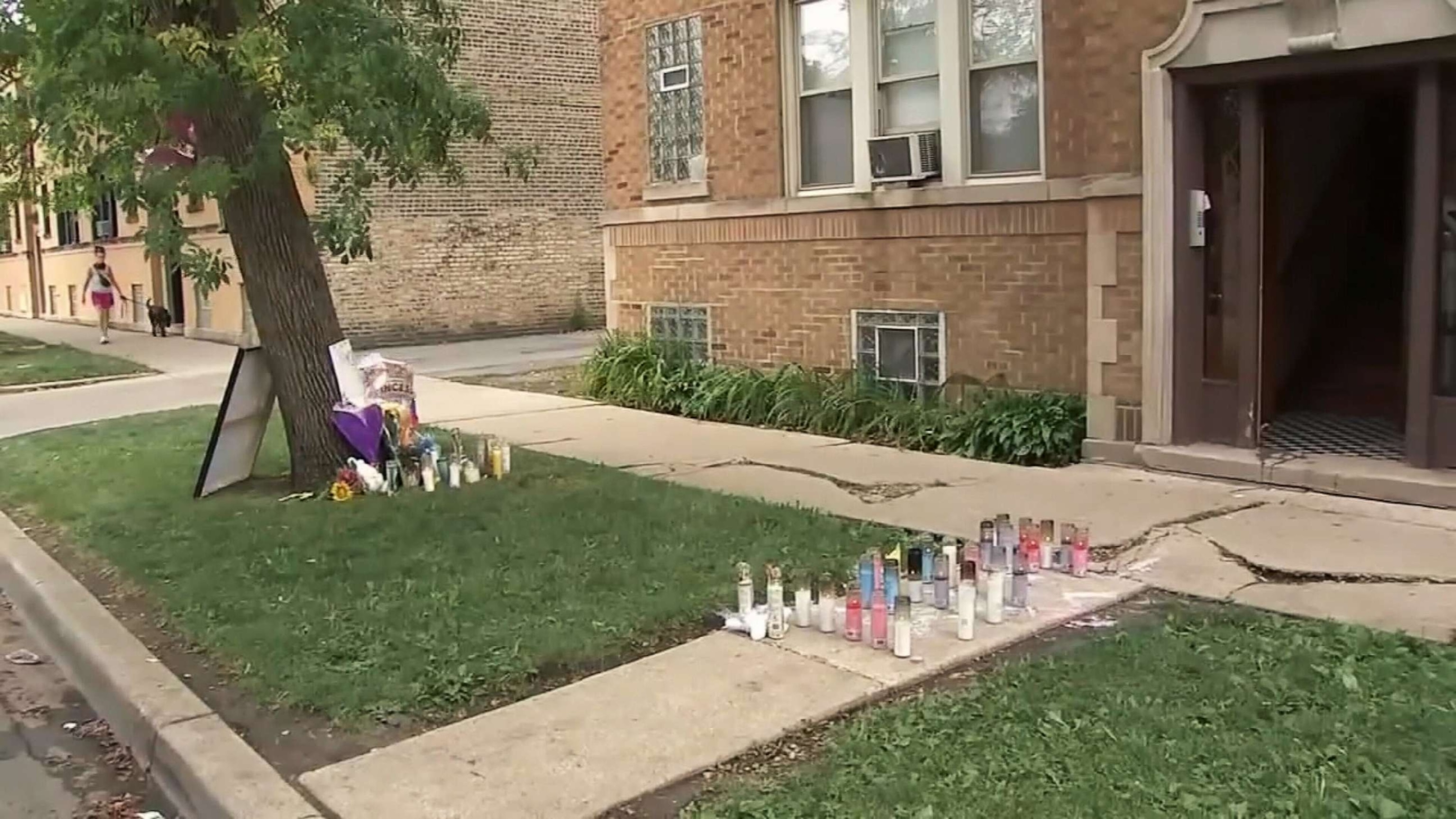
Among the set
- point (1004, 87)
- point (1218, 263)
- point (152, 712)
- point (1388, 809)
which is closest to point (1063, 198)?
point (1004, 87)

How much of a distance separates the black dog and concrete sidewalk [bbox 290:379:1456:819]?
1789 centimetres

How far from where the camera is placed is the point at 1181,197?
830 cm

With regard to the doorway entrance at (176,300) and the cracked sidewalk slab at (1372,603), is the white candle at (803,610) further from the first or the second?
the doorway entrance at (176,300)

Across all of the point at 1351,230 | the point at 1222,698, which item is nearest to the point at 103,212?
the point at 1351,230

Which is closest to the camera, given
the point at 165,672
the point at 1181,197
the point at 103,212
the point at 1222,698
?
the point at 1222,698

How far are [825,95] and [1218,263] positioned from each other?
13.9 feet

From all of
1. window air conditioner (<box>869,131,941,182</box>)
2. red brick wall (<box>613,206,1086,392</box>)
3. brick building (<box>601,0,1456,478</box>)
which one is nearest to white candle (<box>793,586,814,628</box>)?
brick building (<box>601,0,1456,478</box>)

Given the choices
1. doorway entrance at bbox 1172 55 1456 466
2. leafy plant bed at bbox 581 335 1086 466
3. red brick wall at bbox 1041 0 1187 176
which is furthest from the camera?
leafy plant bed at bbox 581 335 1086 466

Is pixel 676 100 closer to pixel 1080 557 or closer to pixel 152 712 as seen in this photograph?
pixel 1080 557

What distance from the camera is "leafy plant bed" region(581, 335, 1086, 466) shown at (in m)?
9.26

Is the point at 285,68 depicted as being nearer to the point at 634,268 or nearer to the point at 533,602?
the point at 533,602

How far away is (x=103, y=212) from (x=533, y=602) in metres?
26.7

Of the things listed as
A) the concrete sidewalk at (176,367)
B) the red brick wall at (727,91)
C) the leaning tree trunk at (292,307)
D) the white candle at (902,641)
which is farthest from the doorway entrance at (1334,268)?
the concrete sidewalk at (176,367)

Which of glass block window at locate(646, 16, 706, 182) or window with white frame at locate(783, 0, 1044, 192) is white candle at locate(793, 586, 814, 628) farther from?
glass block window at locate(646, 16, 706, 182)
